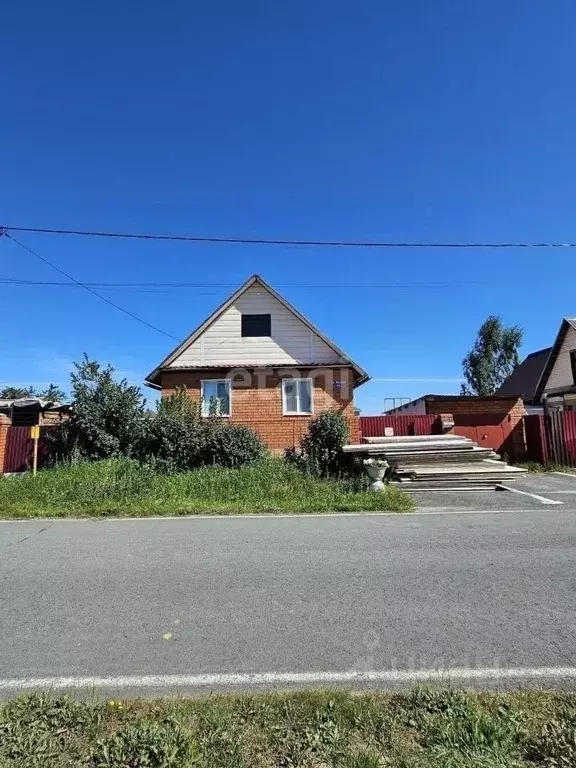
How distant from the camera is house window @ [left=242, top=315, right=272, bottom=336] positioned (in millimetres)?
18859

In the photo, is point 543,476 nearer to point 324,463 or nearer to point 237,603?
point 324,463

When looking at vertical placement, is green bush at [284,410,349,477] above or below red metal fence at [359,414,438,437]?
below

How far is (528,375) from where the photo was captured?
36.7 meters

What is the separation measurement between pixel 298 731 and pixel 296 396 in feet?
51.6

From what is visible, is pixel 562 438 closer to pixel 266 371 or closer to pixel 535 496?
pixel 535 496

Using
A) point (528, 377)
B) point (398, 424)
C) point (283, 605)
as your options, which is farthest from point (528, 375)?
point (283, 605)

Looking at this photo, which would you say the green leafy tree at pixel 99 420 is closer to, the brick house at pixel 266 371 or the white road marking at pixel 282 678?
the brick house at pixel 266 371

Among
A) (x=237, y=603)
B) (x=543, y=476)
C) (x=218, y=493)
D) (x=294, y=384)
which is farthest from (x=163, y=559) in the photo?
(x=543, y=476)

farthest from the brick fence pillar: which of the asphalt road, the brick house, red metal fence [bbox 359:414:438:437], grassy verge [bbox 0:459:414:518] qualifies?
red metal fence [bbox 359:414:438:437]

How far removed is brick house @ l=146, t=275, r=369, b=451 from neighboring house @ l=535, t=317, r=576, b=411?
571 inches

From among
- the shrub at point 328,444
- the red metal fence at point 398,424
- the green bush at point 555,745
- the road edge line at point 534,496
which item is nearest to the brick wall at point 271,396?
the red metal fence at point 398,424

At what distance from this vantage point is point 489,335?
156ft

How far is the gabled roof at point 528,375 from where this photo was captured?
34781 mm

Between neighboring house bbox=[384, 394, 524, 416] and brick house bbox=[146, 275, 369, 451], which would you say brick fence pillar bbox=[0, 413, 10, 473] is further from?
neighboring house bbox=[384, 394, 524, 416]
